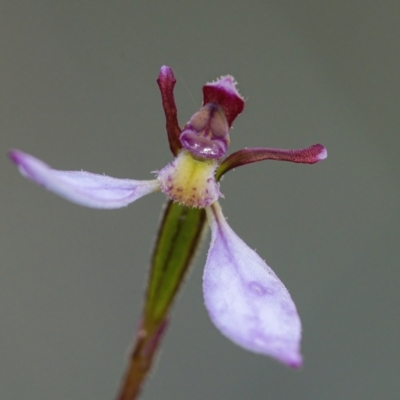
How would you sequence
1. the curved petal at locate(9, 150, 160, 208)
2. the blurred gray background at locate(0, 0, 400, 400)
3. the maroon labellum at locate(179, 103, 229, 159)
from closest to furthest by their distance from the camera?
the curved petal at locate(9, 150, 160, 208) < the maroon labellum at locate(179, 103, 229, 159) < the blurred gray background at locate(0, 0, 400, 400)

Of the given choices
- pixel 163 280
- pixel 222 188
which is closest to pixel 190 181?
pixel 163 280

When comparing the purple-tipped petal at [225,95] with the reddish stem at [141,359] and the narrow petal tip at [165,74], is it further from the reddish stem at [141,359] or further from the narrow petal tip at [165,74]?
the reddish stem at [141,359]

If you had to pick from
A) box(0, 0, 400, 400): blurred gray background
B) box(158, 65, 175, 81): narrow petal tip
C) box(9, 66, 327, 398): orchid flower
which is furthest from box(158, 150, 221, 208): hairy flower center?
box(0, 0, 400, 400): blurred gray background

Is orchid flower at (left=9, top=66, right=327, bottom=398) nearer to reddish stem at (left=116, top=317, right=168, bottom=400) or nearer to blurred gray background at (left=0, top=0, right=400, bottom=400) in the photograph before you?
reddish stem at (left=116, top=317, right=168, bottom=400)

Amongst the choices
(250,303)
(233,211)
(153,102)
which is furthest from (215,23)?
(250,303)

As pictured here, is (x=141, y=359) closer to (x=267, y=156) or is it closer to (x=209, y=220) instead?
(x=209, y=220)

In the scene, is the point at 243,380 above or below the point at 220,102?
below

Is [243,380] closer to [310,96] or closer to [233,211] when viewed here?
[233,211]
